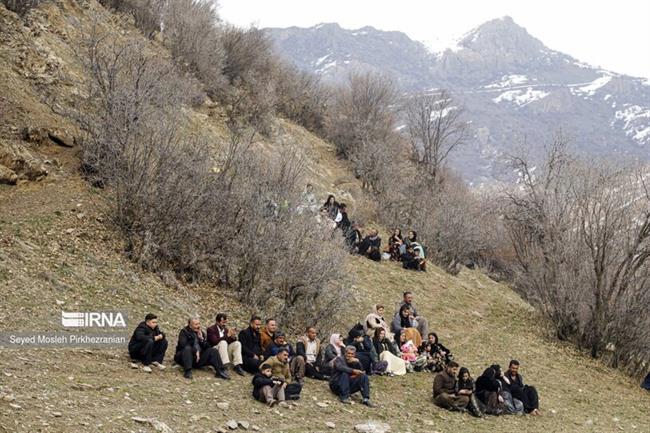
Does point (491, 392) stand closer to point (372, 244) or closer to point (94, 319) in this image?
point (94, 319)

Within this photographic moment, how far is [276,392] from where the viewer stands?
9422 mm

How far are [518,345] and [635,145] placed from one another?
505 feet

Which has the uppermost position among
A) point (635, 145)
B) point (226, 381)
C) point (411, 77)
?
point (411, 77)

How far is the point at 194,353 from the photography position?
9.80 m

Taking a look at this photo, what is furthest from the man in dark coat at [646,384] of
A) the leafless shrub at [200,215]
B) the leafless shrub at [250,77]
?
the leafless shrub at [250,77]

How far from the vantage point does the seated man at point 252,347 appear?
10.5 meters

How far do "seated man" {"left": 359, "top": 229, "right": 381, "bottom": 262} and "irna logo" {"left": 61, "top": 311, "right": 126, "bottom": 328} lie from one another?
10.6 meters

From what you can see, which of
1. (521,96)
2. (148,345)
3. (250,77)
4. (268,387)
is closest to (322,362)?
(268,387)

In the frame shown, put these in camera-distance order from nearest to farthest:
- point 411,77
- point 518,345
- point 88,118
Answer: point 88,118 → point 518,345 → point 411,77

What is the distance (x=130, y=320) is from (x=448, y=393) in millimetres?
5687

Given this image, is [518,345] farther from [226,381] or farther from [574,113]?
[574,113]

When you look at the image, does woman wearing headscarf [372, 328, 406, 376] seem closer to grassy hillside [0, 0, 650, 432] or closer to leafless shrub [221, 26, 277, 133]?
grassy hillside [0, 0, 650, 432]

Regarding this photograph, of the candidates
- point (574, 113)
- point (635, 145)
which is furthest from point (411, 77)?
point (635, 145)

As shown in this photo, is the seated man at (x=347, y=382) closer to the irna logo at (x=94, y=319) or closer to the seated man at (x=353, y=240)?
the irna logo at (x=94, y=319)
